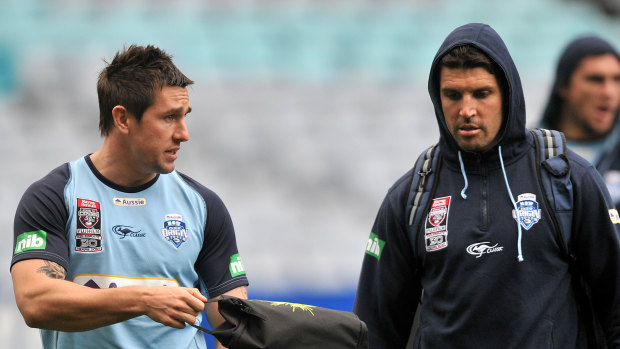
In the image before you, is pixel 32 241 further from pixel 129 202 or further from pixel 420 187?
pixel 420 187

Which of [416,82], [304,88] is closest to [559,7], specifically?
[416,82]

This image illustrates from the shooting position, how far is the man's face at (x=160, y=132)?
3531 millimetres

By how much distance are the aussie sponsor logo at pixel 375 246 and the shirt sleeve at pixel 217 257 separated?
522mm

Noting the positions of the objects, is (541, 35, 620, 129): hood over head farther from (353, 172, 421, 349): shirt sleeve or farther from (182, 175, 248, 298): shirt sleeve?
(182, 175, 248, 298): shirt sleeve

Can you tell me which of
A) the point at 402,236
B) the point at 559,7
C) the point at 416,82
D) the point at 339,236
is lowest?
the point at 339,236

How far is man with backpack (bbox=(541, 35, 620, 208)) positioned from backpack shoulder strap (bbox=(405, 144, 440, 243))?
1870 mm

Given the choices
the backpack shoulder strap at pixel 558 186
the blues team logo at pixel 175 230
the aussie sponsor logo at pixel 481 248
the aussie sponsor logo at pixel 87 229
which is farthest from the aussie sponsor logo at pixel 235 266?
the backpack shoulder strap at pixel 558 186

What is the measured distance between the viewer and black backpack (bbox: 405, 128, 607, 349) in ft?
11.1

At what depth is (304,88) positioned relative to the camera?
10.6 m

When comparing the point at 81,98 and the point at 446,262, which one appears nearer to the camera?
the point at 446,262

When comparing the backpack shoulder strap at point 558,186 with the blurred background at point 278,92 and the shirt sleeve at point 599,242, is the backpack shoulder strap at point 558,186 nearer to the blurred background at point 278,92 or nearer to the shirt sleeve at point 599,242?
the shirt sleeve at point 599,242

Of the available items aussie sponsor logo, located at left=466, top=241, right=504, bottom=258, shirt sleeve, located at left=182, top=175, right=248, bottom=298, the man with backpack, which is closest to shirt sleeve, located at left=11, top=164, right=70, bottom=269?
shirt sleeve, located at left=182, top=175, right=248, bottom=298

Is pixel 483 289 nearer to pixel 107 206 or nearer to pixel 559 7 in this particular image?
pixel 107 206

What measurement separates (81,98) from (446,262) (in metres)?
7.33
